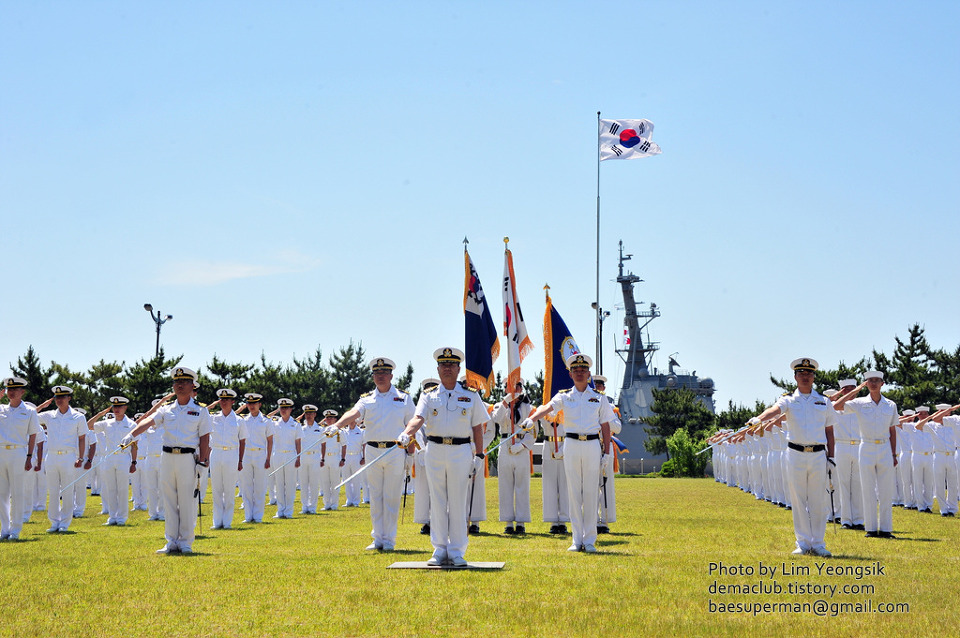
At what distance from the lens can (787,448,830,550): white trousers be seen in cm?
1141

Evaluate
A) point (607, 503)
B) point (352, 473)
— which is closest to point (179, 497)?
point (607, 503)

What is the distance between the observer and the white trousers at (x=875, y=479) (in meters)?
13.9


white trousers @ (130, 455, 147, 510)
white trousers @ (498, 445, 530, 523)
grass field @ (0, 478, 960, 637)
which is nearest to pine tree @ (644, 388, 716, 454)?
white trousers @ (130, 455, 147, 510)

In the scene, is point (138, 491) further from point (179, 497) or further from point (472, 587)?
point (472, 587)

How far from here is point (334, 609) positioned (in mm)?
7637

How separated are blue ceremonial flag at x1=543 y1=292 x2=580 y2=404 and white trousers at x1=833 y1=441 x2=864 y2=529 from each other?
173 inches

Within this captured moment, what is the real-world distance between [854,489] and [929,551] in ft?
11.4

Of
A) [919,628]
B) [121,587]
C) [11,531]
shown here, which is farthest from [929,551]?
[11,531]

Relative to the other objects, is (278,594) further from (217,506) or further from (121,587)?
(217,506)

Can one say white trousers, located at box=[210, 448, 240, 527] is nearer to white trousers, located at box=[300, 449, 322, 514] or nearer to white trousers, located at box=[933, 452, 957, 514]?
white trousers, located at box=[300, 449, 322, 514]

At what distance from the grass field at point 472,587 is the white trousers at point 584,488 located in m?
0.40

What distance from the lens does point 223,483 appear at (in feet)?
53.7

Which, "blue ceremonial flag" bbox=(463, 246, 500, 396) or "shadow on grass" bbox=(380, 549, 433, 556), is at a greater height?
"blue ceremonial flag" bbox=(463, 246, 500, 396)

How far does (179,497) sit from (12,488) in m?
4.22
